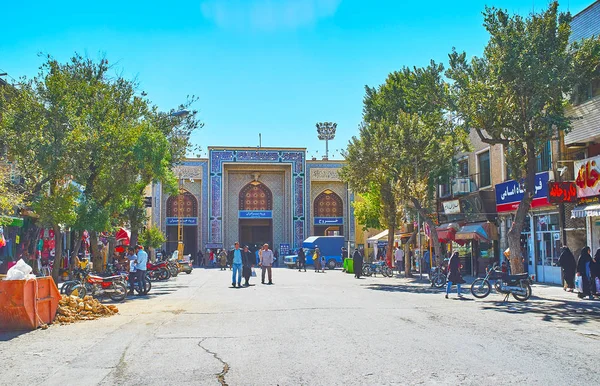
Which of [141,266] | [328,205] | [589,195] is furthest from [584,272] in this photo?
[328,205]

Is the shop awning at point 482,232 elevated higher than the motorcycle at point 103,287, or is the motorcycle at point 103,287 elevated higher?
the shop awning at point 482,232

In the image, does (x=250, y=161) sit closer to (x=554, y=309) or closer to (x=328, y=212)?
(x=328, y=212)

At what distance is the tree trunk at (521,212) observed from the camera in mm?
18141

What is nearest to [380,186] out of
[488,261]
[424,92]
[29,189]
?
[488,261]

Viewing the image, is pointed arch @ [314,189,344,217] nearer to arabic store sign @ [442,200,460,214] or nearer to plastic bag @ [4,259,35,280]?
arabic store sign @ [442,200,460,214]

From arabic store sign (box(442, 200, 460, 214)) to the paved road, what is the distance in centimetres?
1652

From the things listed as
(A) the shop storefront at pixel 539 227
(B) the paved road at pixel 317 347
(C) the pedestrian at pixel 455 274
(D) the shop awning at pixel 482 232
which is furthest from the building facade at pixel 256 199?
(B) the paved road at pixel 317 347

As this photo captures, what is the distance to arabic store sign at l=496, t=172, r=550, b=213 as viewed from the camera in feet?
74.7

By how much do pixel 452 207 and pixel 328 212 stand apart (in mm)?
26747

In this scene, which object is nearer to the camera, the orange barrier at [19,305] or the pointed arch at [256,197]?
the orange barrier at [19,305]

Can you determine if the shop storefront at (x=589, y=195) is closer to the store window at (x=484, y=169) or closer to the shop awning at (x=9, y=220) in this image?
the store window at (x=484, y=169)

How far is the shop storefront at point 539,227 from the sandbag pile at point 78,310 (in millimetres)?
15281

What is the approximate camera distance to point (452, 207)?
31.5 meters

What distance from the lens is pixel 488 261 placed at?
29.4 m
